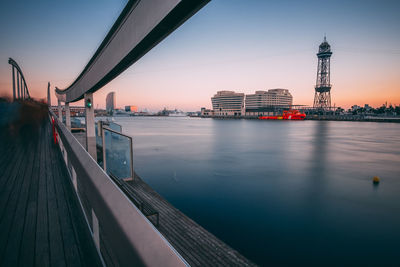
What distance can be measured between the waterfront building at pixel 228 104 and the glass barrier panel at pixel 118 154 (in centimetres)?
14734

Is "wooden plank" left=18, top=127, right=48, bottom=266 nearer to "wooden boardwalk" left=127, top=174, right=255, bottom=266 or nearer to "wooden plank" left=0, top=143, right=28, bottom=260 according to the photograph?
"wooden plank" left=0, top=143, right=28, bottom=260

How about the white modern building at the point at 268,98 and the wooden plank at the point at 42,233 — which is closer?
the wooden plank at the point at 42,233

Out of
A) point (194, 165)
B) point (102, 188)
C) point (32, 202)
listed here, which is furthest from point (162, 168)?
point (102, 188)

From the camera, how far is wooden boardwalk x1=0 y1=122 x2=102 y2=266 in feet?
7.35

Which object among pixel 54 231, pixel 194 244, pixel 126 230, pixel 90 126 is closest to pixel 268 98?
pixel 90 126

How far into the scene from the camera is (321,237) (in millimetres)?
6918

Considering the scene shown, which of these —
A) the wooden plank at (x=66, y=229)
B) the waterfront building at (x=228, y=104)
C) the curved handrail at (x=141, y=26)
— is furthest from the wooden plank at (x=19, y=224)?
the waterfront building at (x=228, y=104)

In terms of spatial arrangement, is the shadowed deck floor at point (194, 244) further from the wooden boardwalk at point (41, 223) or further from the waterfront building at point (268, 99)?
the waterfront building at point (268, 99)

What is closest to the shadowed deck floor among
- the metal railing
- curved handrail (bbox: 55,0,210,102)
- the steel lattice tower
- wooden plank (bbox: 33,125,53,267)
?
wooden plank (bbox: 33,125,53,267)

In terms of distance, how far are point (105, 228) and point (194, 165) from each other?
53.1 ft

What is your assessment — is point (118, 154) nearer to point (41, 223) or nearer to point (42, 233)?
point (41, 223)

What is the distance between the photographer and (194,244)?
444cm

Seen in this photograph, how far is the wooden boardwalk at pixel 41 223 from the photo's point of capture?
2.24 m

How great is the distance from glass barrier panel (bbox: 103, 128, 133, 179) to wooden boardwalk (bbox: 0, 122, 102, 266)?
1.93m
